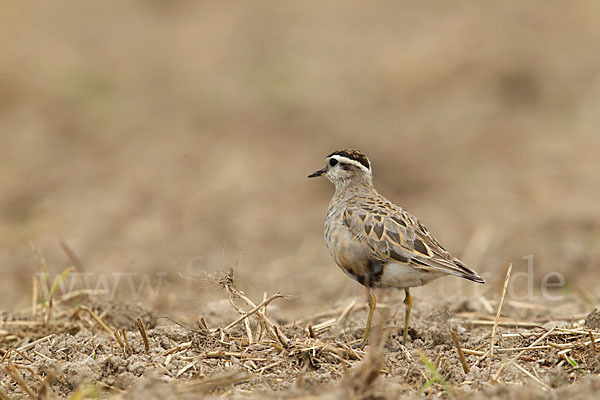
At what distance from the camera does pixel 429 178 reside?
41.8ft

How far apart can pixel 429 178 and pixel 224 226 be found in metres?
3.52

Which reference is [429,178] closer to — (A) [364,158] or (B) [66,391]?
(A) [364,158]

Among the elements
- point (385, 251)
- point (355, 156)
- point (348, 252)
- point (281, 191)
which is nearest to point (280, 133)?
point (281, 191)

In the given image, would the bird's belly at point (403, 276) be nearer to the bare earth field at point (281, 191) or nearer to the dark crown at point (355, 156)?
the bare earth field at point (281, 191)

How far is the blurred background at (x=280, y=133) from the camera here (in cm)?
1054

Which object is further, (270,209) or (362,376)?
(270,209)

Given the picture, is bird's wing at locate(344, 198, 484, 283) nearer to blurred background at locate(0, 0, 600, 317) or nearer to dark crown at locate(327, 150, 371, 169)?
dark crown at locate(327, 150, 371, 169)

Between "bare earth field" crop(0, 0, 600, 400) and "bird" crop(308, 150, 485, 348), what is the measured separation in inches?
8.1

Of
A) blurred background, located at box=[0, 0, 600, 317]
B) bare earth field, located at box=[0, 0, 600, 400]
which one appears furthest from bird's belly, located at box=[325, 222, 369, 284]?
blurred background, located at box=[0, 0, 600, 317]

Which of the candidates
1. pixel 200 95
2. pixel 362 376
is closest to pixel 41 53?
pixel 200 95

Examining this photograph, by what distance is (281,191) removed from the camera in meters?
12.7

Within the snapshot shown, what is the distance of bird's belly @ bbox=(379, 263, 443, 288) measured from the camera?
19.5 ft

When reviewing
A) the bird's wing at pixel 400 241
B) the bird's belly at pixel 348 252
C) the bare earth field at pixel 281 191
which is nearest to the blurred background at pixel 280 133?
the bare earth field at pixel 281 191

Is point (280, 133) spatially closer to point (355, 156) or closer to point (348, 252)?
point (355, 156)
